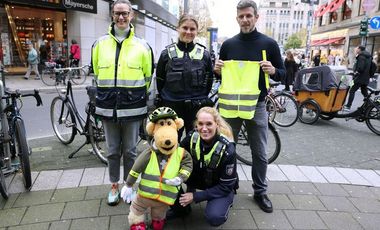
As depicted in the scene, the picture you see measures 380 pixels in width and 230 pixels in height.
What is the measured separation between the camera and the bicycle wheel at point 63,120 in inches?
202

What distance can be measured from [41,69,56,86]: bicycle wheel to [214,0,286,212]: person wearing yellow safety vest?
12033 mm

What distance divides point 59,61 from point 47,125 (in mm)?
10468

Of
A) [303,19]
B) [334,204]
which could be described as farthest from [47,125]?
[303,19]

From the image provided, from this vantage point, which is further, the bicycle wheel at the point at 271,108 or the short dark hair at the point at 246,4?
the bicycle wheel at the point at 271,108

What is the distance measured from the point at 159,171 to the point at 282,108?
4980mm

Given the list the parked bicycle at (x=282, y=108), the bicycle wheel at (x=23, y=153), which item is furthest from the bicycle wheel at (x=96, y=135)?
the parked bicycle at (x=282, y=108)

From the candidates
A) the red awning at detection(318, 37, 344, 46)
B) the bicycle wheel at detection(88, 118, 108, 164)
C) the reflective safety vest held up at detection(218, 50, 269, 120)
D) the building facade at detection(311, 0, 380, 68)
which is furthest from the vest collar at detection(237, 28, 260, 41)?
the red awning at detection(318, 37, 344, 46)

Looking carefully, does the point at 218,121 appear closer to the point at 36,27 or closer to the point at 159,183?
the point at 159,183

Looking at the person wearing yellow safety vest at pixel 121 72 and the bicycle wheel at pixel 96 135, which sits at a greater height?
the person wearing yellow safety vest at pixel 121 72

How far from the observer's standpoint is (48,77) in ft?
46.2

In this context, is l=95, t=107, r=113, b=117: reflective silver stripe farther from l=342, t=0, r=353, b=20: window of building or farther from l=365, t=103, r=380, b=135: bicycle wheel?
l=342, t=0, r=353, b=20: window of building

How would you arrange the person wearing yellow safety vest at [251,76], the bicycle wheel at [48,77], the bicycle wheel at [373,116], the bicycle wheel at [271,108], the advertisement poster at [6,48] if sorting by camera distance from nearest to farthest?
1. the person wearing yellow safety vest at [251,76]
2. the bicycle wheel at [373,116]
3. the bicycle wheel at [271,108]
4. the bicycle wheel at [48,77]
5. the advertisement poster at [6,48]

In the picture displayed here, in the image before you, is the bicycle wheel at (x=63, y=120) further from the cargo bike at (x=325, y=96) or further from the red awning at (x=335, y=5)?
the red awning at (x=335, y=5)

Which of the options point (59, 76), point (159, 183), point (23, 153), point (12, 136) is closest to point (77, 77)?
point (59, 76)
